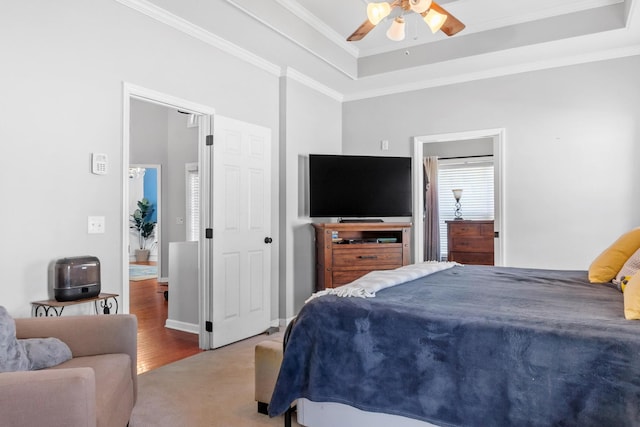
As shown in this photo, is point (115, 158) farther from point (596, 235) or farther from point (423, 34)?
point (596, 235)

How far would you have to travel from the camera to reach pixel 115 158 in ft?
9.71

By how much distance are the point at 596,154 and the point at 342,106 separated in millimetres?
2960

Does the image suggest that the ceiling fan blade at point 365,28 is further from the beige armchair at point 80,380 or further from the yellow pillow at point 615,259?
the beige armchair at point 80,380

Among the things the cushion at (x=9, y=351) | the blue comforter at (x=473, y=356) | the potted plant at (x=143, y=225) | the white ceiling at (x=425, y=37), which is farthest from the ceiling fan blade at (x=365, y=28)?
the potted plant at (x=143, y=225)

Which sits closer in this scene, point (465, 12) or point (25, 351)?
point (25, 351)

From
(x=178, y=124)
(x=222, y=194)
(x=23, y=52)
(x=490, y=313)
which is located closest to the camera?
(x=490, y=313)

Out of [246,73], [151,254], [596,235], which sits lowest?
[151,254]

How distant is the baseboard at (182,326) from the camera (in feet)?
14.2

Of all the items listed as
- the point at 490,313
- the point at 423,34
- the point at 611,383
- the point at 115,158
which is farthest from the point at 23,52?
the point at 423,34

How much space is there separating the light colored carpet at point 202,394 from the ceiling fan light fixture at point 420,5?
2622 mm

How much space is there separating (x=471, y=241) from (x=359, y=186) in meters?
2.52

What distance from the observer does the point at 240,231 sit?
408 cm

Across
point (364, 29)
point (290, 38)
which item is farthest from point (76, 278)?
point (290, 38)

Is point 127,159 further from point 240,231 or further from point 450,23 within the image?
point 450,23
